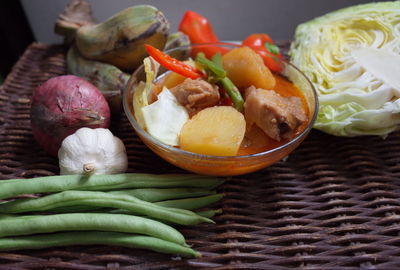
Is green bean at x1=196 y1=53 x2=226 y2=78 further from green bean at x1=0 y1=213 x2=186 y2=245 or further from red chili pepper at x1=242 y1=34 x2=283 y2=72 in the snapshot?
green bean at x1=0 y1=213 x2=186 y2=245

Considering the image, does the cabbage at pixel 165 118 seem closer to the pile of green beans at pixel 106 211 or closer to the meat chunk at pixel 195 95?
the meat chunk at pixel 195 95

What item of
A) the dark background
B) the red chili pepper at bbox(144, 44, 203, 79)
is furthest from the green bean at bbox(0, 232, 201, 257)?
the dark background

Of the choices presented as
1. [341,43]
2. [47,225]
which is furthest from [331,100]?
[47,225]

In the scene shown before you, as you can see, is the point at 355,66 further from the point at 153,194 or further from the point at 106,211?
the point at 106,211

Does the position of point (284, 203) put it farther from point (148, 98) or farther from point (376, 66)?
point (376, 66)

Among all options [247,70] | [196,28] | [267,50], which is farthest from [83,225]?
[196,28]

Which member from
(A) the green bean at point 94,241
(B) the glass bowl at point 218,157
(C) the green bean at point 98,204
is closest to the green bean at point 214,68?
(B) the glass bowl at point 218,157
